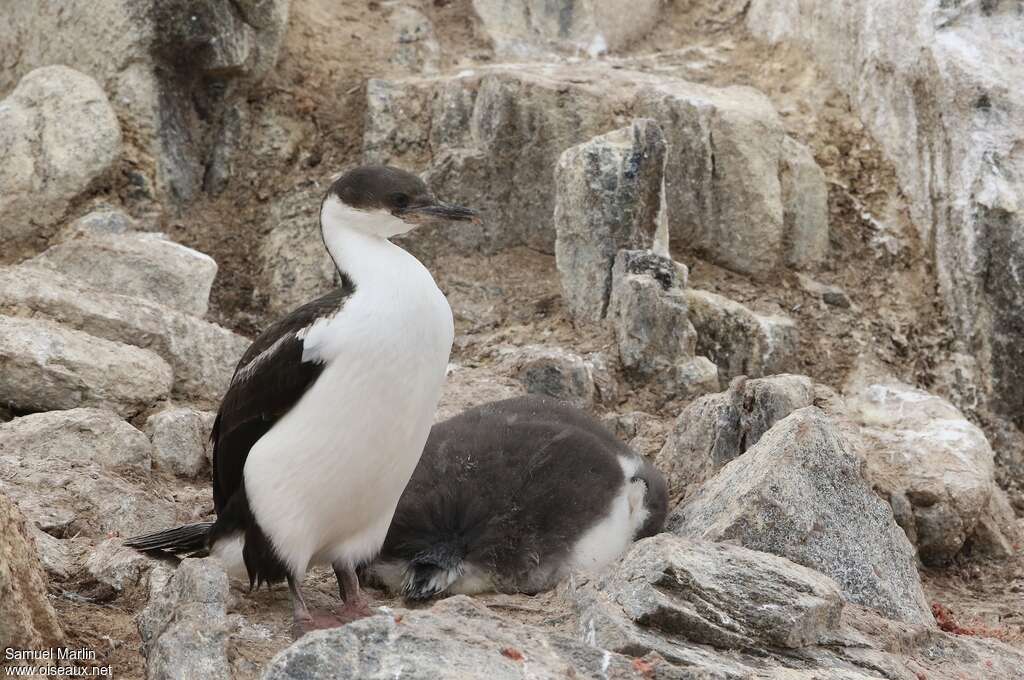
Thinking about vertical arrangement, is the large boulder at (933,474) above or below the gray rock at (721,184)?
below

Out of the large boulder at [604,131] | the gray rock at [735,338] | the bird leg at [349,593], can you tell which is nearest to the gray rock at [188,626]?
the bird leg at [349,593]

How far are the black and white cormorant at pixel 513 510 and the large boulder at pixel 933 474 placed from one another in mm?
1451

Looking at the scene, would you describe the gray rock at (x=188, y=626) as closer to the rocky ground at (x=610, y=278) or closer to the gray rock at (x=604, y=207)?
the rocky ground at (x=610, y=278)

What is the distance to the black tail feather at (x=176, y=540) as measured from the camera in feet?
14.4

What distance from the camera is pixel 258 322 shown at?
8938 millimetres

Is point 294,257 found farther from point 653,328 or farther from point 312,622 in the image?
point 312,622

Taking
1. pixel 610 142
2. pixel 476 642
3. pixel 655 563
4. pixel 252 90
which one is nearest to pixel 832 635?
pixel 655 563

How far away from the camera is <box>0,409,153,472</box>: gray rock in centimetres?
544

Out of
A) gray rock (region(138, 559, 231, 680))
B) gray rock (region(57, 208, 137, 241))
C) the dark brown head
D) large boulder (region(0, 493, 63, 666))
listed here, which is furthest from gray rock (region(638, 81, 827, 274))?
large boulder (region(0, 493, 63, 666))

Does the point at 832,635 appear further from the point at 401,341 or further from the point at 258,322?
the point at 258,322

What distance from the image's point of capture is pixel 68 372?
604 centimetres

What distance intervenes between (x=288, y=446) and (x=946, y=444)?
4.03 meters

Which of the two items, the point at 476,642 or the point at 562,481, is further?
the point at 562,481

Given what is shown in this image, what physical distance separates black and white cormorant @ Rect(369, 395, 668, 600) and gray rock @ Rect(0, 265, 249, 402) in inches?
85.7
